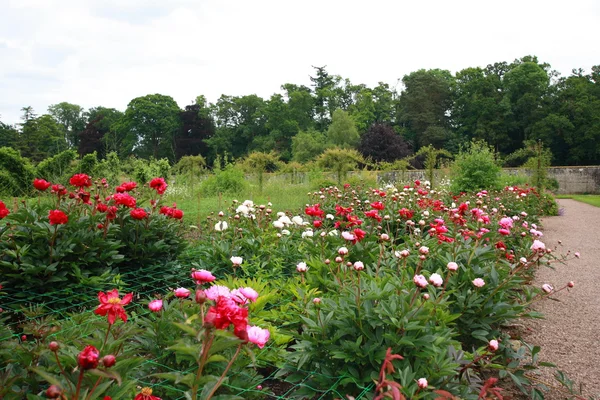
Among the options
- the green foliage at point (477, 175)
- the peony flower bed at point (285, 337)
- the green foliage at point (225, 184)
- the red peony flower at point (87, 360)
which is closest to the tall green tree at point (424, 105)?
the green foliage at point (477, 175)

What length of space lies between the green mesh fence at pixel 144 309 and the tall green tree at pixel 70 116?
5096 centimetres

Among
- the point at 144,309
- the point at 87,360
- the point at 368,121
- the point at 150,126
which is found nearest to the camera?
the point at 87,360

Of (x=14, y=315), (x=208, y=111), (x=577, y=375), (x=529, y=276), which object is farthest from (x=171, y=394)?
(x=208, y=111)

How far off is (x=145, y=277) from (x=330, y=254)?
1.29m

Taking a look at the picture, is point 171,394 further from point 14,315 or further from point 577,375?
point 577,375

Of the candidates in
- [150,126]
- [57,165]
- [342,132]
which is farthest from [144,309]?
[150,126]

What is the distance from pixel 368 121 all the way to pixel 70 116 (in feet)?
117

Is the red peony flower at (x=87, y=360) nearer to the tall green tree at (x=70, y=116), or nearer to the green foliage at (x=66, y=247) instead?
the green foliage at (x=66, y=247)

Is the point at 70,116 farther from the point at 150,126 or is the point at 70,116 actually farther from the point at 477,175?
the point at 477,175

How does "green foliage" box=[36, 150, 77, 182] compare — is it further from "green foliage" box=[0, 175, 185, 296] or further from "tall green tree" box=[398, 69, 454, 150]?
"tall green tree" box=[398, 69, 454, 150]

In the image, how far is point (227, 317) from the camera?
85cm

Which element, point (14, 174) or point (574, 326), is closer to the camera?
point (574, 326)

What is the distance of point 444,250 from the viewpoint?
2752mm

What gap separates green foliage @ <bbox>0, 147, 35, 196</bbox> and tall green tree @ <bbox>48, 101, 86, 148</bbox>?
42.7 meters
